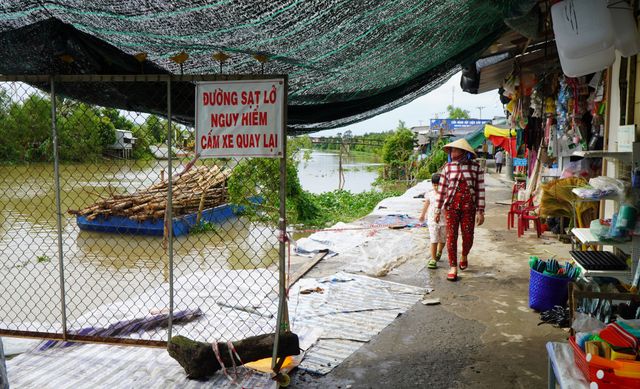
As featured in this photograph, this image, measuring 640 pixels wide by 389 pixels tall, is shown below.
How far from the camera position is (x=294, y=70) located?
362 centimetres

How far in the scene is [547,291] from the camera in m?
4.54

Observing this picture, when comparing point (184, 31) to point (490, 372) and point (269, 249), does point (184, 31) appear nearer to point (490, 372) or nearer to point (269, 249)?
point (490, 372)

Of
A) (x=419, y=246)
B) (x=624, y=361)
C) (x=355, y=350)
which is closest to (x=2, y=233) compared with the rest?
(x=419, y=246)

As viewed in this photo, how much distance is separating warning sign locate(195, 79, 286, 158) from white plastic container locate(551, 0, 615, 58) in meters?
1.80

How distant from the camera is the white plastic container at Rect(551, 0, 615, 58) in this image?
2.88m

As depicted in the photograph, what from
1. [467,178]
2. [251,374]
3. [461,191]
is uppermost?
[467,178]

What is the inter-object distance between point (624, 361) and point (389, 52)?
2.43 metres

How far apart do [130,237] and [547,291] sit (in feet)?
37.4

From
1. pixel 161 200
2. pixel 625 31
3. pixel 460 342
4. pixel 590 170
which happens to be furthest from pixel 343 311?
pixel 161 200

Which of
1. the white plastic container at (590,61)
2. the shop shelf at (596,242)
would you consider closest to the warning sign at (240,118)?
the white plastic container at (590,61)

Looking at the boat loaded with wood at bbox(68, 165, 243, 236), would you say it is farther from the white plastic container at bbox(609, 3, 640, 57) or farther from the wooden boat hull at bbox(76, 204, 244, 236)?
the white plastic container at bbox(609, 3, 640, 57)

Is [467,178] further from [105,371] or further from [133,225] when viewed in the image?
[133,225]

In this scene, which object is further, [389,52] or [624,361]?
[389,52]

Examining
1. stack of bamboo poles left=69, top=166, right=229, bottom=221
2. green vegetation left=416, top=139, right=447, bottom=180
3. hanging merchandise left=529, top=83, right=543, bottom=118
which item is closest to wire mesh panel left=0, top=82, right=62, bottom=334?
stack of bamboo poles left=69, top=166, right=229, bottom=221
